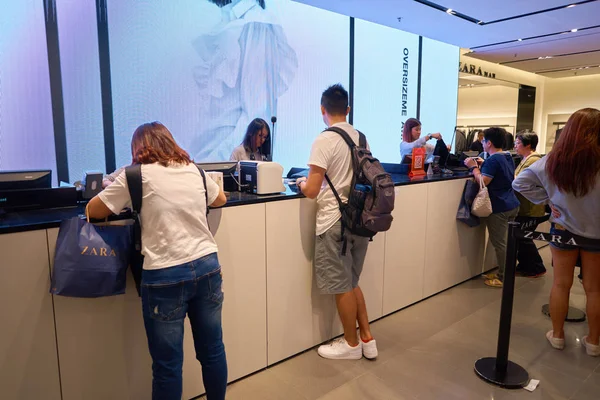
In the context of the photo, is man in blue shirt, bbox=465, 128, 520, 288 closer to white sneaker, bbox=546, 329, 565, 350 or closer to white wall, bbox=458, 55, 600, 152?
white sneaker, bbox=546, 329, 565, 350

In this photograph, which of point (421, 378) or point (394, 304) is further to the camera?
point (394, 304)

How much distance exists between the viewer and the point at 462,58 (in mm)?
6785

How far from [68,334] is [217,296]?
2.09 feet

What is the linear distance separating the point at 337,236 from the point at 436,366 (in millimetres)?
980

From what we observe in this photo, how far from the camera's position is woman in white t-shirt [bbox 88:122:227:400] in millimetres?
1545

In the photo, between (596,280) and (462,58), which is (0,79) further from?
(462,58)

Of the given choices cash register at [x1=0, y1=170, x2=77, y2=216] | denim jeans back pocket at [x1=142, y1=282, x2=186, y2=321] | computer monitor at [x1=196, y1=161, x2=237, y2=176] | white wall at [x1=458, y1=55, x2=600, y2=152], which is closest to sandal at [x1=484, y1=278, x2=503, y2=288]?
computer monitor at [x1=196, y1=161, x2=237, y2=176]

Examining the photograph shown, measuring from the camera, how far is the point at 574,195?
2252mm

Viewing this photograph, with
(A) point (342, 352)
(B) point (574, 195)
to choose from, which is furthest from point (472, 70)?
(A) point (342, 352)

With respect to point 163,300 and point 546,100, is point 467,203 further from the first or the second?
point 546,100

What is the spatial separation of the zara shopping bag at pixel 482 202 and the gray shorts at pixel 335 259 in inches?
61.0

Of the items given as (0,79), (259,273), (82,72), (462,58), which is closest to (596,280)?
(259,273)

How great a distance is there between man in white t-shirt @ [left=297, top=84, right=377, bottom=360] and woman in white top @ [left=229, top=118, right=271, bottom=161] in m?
1.28

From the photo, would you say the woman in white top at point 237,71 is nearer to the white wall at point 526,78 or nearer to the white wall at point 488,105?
the white wall at point 526,78
